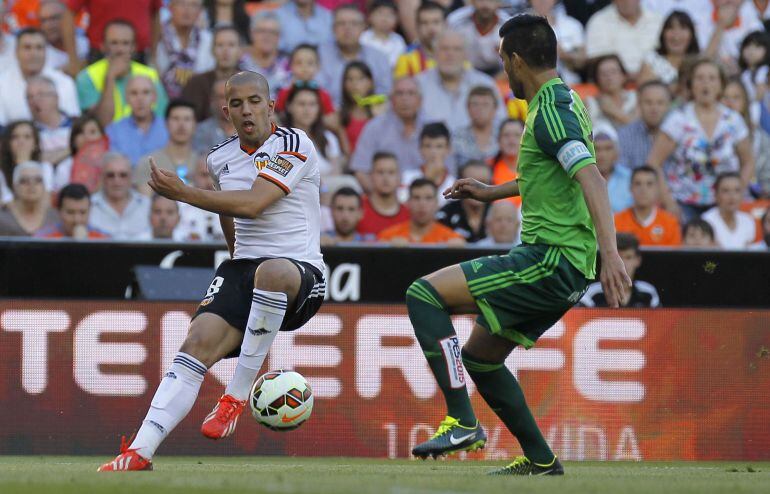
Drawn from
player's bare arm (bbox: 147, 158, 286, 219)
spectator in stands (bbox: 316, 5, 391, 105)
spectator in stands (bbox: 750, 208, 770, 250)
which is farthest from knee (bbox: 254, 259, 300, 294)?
spectator in stands (bbox: 316, 5, 391, 105)

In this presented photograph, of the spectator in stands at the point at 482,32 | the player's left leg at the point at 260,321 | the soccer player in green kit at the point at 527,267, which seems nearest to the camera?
the soccer player in green kit at the point at 527,267

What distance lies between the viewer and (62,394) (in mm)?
10422

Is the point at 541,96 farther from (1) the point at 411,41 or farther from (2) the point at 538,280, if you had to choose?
(1) the point at 411,41

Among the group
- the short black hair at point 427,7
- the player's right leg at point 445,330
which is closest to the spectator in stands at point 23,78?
the short black hair at point 427,7

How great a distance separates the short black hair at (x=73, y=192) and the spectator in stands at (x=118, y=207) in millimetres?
419

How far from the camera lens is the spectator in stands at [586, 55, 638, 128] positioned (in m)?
14.8

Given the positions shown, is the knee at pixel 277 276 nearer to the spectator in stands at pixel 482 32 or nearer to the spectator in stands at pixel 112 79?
the spectator in stands at pixel 112 79

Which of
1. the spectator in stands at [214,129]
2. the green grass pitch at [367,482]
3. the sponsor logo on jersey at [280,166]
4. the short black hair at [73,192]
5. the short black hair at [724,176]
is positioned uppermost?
the sponsor logo on jersey at [280,166]

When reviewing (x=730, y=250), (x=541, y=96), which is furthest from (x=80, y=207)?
(x=541, y=96)

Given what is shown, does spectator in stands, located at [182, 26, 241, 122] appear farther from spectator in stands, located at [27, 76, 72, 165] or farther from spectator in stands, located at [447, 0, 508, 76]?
spectator in stands, located at [447, 0, 508, 76]

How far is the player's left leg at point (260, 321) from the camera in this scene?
7188 mm

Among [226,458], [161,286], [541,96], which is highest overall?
[541,96]

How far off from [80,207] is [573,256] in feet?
22.2

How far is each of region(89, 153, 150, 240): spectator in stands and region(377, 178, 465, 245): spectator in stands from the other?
2339 millimetres
